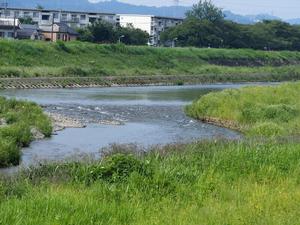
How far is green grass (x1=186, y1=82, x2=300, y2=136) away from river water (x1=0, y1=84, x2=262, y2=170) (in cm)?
93

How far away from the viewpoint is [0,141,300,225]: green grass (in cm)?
695

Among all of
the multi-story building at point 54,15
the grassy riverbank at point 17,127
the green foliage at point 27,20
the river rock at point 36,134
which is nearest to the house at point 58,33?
the green foliage at point 27,20

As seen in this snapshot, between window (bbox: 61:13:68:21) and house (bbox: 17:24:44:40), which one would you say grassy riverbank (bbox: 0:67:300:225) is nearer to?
house (bbox: 17:24:44:40)

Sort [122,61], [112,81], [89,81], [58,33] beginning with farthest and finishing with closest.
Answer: [58,33], [122,61], [112,81], [89,81]

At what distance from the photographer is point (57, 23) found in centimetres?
8575

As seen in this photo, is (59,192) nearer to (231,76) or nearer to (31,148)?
(31,148)

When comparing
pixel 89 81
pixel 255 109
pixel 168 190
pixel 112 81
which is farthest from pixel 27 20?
pixel 168 190

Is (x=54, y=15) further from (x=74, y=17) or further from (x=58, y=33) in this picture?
(x=58, y=33)

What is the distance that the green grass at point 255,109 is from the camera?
76.8ft

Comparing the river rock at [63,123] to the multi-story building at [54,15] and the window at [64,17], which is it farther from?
the window at [64,17]

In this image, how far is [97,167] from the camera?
9492 millimetres

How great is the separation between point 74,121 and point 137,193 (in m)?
18.8

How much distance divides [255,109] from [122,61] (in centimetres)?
4196

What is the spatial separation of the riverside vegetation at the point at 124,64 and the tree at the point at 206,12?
64.3 feet
